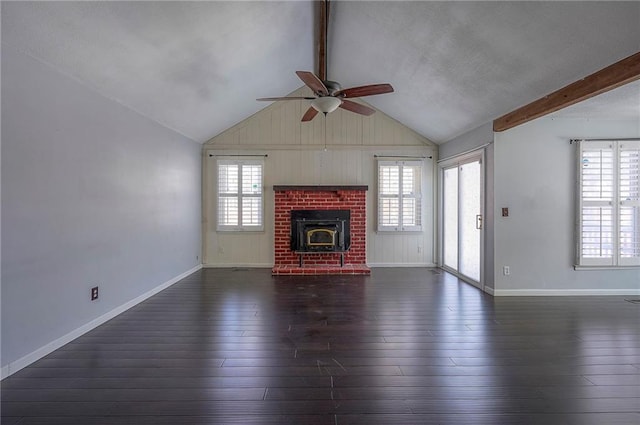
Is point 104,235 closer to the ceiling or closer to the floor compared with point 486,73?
closer to the floor

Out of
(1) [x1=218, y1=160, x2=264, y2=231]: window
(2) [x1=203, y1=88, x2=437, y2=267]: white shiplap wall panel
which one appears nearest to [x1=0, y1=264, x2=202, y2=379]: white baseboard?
(2) [x1=203, y1=88, x2=437, y2=267]: white shiplap wall panel

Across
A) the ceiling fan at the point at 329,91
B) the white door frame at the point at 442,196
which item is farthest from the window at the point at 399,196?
the ceiling fan at the point at 329,91

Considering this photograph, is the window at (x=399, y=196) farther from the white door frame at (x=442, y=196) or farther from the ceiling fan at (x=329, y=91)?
the ceiling fan at (x=329, y=91)

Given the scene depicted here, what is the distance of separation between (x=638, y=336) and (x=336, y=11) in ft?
15.1

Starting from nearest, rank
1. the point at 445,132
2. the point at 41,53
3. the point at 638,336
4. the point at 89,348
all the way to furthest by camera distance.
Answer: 1. the point at 41,53
2. the point at 89,348
3. the point at 638,336
4. the point at 445,132

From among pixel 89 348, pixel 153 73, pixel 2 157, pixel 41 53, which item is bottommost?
pixel 89 348

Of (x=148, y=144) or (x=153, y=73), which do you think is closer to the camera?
(x=153, y=73)

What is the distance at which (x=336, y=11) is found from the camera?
385 centimetres

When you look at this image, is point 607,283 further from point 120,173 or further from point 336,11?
point 120,173

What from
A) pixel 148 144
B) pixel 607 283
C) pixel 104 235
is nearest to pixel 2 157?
pixel 104 235

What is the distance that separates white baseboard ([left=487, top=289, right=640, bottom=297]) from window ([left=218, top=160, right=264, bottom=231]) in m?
4.23

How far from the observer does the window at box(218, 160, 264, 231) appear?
6273 millimetres

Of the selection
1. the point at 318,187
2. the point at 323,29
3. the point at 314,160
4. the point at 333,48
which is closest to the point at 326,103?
the point at 323,29

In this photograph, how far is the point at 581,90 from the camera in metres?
3.06
